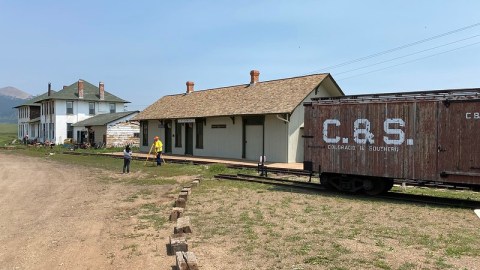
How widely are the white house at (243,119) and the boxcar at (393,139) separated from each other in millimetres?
9191

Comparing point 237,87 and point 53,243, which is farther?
point 237,87

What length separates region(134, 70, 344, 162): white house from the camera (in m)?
24.8

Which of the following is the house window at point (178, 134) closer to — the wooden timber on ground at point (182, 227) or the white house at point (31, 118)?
the wooden timber on ground at point (182, 227)

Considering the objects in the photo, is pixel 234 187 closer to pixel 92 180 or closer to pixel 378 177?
pixel 378 177

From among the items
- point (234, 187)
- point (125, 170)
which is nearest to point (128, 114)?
point (125, 170)

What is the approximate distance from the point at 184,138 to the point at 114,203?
20.5m

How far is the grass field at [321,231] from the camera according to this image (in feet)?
21.7

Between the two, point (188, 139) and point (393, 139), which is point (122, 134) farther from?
point (393, 139)

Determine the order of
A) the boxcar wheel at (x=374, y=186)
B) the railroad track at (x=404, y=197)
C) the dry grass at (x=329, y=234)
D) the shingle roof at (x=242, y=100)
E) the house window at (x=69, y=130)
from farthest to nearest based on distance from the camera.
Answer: the house window at (x=69, y=130), the shingle roof at (x=242, y=100), the boxcar wheel at (x=374, y=186), the railroad track at (x=404, y=197), the dry grass at (x=329, y=234)

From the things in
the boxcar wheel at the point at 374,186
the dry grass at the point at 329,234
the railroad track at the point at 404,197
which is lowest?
the dry grass at the point at 329,234

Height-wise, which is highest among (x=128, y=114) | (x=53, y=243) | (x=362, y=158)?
(x=128, y=114)

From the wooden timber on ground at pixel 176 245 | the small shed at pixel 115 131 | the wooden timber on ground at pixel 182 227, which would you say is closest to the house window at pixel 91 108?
the small shed at pixel 115 131

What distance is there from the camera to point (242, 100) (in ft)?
94.7

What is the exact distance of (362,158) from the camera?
43.7 ft
